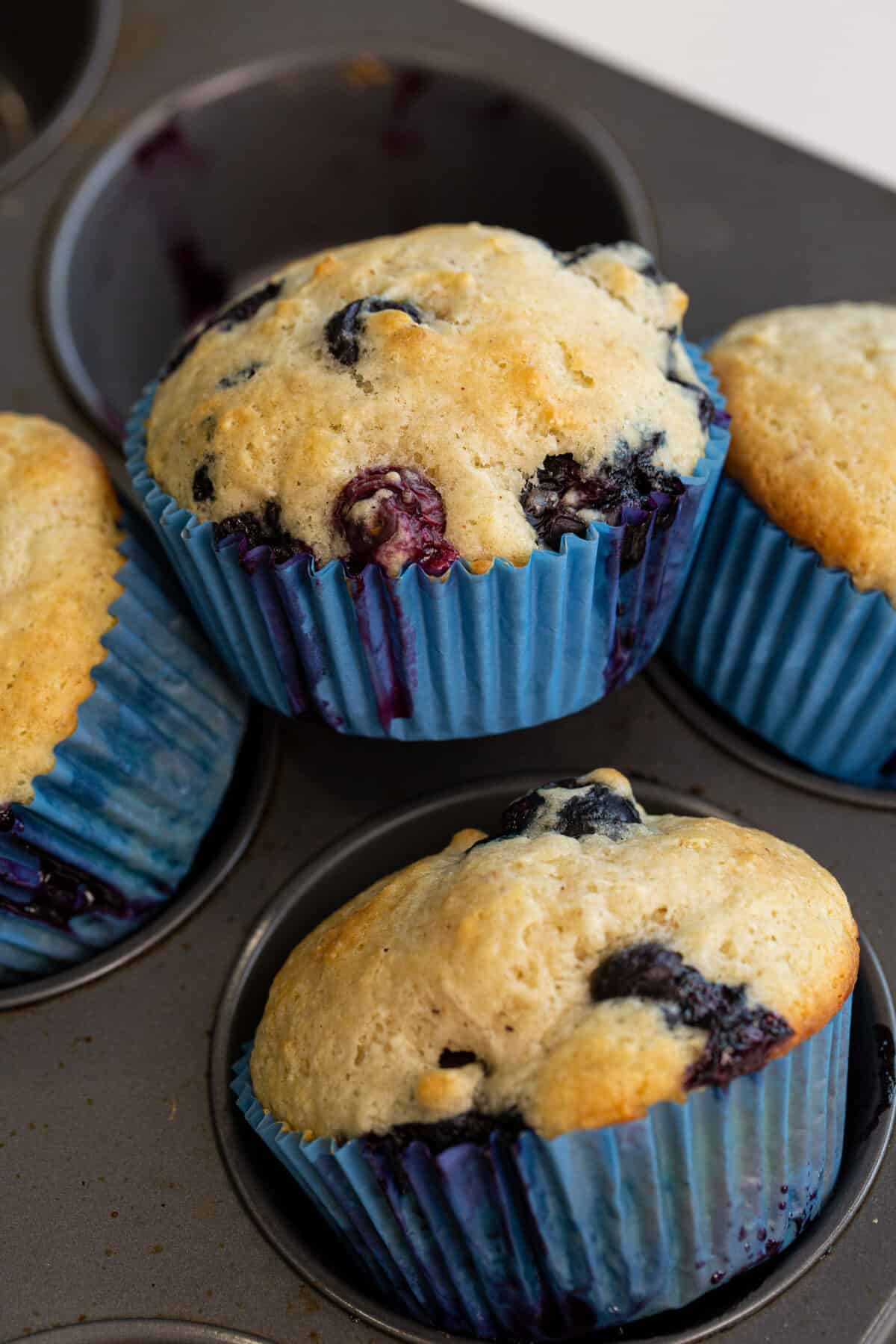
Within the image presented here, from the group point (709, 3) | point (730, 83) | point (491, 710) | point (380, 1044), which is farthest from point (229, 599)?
point (709, 3)

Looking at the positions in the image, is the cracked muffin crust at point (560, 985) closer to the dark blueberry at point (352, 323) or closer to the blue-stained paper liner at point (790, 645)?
the blue-stained paper liner at point (790, 645)

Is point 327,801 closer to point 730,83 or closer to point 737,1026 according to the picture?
point 737,1026

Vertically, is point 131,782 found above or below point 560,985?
below

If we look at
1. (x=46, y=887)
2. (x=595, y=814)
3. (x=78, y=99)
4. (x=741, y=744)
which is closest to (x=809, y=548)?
(x=741, y=744)

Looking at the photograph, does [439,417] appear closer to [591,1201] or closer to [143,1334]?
[591,1201]

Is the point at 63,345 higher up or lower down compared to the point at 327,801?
higher up

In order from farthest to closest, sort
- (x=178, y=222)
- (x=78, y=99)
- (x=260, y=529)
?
(x=178, y=222) → (x=78, y=99) → (x=260, y=529)
